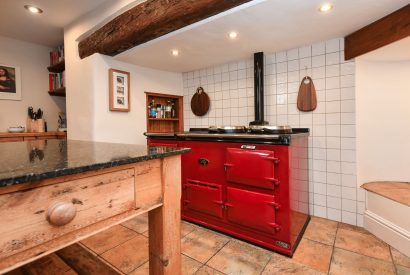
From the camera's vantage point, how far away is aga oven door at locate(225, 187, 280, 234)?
5.43 ft

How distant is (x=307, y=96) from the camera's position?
2338 mm

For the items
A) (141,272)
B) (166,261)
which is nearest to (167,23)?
(166,261)

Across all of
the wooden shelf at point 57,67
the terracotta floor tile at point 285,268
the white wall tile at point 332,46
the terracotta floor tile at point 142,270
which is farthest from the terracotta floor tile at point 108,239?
the white wall tile at point 332,46

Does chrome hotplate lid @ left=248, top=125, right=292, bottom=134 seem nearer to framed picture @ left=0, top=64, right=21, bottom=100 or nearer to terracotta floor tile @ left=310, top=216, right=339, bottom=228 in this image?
terracotta floor tile @ left=310, top=216, right=339, bottom=228

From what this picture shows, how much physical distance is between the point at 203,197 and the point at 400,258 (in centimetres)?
156

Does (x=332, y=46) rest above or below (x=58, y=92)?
above

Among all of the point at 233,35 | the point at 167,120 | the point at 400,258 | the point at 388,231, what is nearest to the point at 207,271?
the point at 400,258

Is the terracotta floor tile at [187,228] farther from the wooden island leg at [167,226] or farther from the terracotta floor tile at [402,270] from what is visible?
the terracotta floor tile at [402,270]

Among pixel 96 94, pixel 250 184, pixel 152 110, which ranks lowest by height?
pixel 250 184

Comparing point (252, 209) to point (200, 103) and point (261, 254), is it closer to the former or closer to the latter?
point (261, 254)

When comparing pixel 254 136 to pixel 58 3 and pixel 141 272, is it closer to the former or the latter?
pixel 141 272

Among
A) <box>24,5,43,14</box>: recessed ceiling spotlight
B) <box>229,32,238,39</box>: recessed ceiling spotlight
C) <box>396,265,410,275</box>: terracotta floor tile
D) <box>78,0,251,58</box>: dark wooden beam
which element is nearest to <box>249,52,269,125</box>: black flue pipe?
<box>229,32,238,39</box>: recessed ceiling spotlight

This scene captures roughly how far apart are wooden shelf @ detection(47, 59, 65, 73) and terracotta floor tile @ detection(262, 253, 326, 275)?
→ 3541 mm

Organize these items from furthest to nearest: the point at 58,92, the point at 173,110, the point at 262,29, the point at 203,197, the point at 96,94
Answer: the point at 173,110, the point at 58,92, the point at 96,94, the point at 203,197, the point at 262,29
